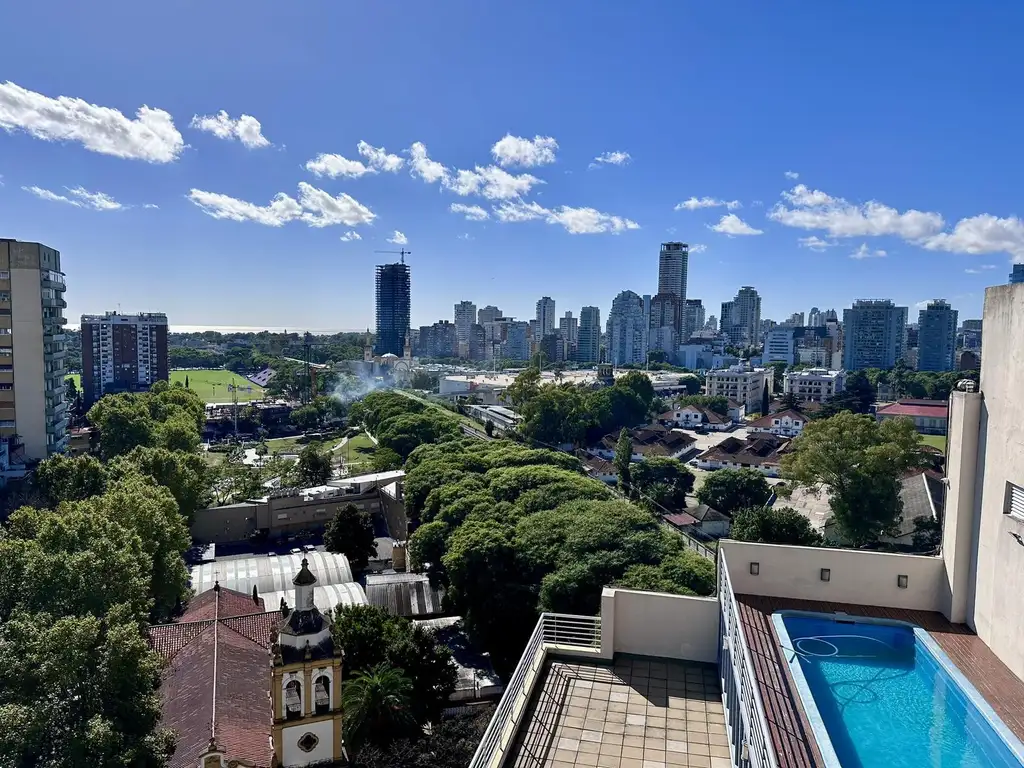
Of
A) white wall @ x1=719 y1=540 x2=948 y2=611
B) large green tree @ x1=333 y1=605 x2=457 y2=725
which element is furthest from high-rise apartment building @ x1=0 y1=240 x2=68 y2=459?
white wall @ x1=719 y1=540 x2=948 y2=611

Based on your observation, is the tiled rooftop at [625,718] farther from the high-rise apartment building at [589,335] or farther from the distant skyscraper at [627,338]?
the high-rise apartment building at [589,335]

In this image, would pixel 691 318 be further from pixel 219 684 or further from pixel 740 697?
pixel 740 697

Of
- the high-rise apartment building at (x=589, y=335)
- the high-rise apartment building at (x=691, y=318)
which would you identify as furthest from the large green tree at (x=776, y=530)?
the high-rise apartment building at (x=691, y=318)

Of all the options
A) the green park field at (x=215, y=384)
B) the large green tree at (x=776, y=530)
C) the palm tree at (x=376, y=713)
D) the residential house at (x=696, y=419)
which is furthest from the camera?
the green park field at (x=215, y=384)

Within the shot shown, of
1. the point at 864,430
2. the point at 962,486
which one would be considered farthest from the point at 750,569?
the point at 864,430

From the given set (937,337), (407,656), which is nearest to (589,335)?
(937,337)
